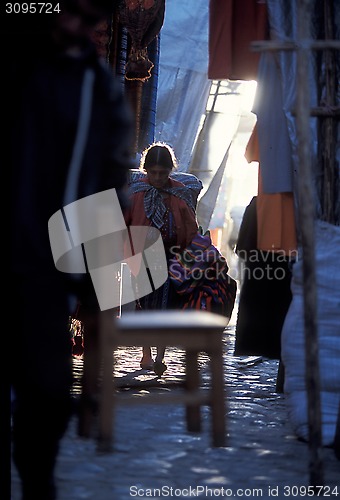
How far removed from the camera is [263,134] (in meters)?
5.19

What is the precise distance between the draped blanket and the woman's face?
58cm

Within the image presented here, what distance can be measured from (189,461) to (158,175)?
3.33 metres

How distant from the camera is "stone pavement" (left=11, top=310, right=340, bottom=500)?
382cm

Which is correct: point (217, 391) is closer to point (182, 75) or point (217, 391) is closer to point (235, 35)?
point (235, 35)

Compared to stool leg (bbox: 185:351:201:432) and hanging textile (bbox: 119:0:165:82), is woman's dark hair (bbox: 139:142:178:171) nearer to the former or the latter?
hanging textile (bbox: 119:0:165:82)

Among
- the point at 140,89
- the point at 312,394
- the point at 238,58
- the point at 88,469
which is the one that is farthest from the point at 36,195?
the point at 140,89

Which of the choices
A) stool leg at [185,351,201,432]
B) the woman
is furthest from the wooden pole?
the woman

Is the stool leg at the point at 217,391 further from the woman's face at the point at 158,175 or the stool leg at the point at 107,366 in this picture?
the woman's face at the point at 158,175

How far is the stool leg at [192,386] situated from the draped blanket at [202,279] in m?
1.80

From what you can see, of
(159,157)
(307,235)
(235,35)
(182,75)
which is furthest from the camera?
(182,75)

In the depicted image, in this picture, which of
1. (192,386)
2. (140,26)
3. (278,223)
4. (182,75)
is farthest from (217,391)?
(182,75)

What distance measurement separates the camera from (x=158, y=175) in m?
7.28

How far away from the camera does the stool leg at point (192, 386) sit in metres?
5.04

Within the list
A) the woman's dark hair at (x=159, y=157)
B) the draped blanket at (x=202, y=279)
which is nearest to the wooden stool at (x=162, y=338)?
the draped blanket at (x=202, y=279)
